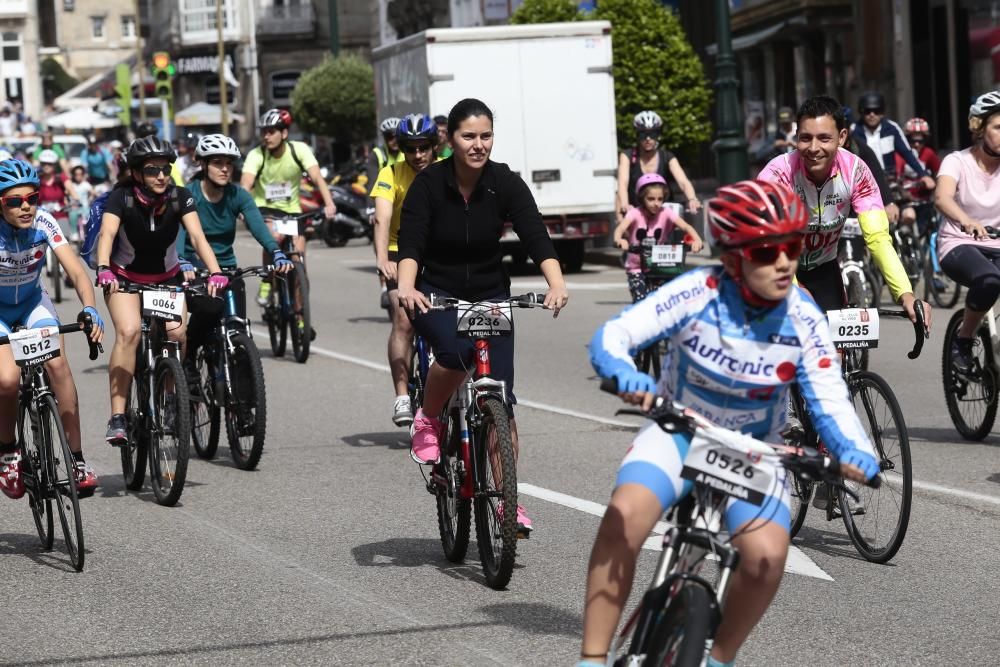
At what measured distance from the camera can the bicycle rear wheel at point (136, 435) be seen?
31.7 feet

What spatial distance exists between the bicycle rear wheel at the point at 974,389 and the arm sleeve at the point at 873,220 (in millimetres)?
2404

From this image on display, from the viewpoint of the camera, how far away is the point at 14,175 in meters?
8.17

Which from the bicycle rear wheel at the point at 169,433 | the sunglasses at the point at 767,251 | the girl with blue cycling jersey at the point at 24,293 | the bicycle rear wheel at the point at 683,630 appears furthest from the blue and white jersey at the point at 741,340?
the bicycle rear wheel at the point at 169,433

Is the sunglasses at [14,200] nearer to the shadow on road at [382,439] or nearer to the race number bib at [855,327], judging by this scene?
the shadow on road at [382,439]

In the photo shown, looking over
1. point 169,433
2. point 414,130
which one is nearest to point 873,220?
point 414,130

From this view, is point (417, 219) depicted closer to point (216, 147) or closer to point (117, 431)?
point (117, 431)

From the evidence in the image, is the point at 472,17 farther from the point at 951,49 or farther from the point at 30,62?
the point at 30,62

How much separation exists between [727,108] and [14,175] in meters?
15.4

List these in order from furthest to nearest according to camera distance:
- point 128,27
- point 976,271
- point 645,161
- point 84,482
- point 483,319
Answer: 1. point 128,27
2. point 645,161
3. point 976,271
4. point 84,482
5. point 483,319

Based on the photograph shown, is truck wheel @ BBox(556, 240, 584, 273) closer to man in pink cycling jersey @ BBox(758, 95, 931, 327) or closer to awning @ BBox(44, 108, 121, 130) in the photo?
man in pink cycling jersey @ BBox(758, 95, 931, 327)

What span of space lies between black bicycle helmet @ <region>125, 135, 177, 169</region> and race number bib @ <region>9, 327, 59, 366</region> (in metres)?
1.68

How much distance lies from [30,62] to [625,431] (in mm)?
131817

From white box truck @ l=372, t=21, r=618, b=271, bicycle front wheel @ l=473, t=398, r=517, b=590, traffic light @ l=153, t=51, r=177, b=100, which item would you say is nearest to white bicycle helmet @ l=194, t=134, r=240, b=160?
bicycle front wheel @ l=473, t=398, r=517, b=590

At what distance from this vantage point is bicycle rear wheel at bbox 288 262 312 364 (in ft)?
50.6
